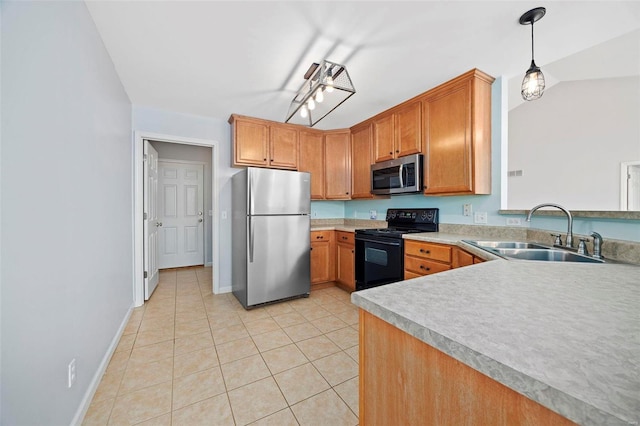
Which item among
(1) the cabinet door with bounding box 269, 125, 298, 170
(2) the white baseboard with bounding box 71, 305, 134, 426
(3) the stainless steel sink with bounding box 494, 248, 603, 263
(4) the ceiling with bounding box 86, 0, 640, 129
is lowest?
(2) the white baseboard with bounding box 71, 305, 134, 426

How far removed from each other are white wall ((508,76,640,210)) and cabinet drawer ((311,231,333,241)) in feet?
10.4

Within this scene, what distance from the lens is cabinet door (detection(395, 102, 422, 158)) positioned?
2604 mm

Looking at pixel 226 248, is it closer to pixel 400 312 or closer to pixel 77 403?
pixel 77 403

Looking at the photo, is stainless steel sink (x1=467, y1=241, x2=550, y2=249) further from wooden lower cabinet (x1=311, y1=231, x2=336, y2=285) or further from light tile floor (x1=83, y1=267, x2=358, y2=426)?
wooden lower cabinet (x1=311, y1=231, x2=336, y2=285)

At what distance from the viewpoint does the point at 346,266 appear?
3266 mm

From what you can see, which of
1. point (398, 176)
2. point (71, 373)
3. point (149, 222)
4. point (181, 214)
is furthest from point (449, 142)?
point (181, 214)

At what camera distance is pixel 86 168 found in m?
1.49

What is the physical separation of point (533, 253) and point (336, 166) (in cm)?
255

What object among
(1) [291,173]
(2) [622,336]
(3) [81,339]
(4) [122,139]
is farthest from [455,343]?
(4) [122,139]

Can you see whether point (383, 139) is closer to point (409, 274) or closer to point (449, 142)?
point (449, 142)

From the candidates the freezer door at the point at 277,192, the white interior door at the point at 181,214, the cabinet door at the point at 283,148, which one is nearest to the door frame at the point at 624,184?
the freezer door at the point at 277,192

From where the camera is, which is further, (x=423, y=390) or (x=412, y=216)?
(x=412, y=216)

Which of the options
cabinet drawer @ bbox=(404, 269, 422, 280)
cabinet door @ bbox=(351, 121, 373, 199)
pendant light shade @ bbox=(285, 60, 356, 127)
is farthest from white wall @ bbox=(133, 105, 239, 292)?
cabinet drawer @ bbox=(404, 269, 422, 280)

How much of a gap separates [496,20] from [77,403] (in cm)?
325
